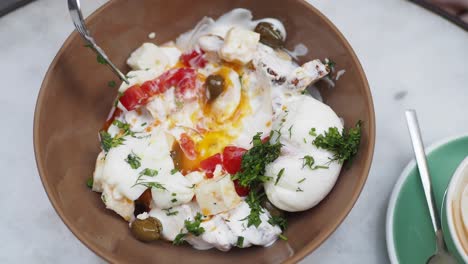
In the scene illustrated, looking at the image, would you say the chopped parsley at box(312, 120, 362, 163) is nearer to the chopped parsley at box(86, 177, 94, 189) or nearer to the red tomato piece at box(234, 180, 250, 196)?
the red tomato piece at box(234, 180, 250, 196)

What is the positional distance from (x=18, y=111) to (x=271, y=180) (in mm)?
1263

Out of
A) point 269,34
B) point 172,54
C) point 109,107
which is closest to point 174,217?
point 109,107

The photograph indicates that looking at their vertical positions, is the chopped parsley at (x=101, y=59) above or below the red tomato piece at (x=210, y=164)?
above

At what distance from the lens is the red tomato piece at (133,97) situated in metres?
2.38

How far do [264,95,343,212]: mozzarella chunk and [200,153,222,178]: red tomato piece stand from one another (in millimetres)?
216

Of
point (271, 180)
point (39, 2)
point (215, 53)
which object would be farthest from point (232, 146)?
point (39, 2)

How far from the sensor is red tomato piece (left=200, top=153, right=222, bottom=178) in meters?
2.31

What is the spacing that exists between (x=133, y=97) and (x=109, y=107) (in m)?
0.24

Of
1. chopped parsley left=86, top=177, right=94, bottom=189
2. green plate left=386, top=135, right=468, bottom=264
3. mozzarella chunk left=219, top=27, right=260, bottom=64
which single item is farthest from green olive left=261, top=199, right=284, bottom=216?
chopped parsley left=86, top=177, right=94, bottom=189

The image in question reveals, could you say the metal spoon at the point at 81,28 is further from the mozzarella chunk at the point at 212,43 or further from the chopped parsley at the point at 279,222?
the chopped parsley at the point at 279,222

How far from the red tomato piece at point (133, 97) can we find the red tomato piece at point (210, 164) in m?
0.36

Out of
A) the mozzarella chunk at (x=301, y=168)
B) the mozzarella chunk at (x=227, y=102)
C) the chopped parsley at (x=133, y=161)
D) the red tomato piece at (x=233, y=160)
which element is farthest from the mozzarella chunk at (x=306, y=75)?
the chopped parsley at (x=133, y=161)

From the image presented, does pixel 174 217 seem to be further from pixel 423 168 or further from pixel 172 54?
pixel 423 168

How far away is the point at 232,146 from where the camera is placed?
2355 mm
